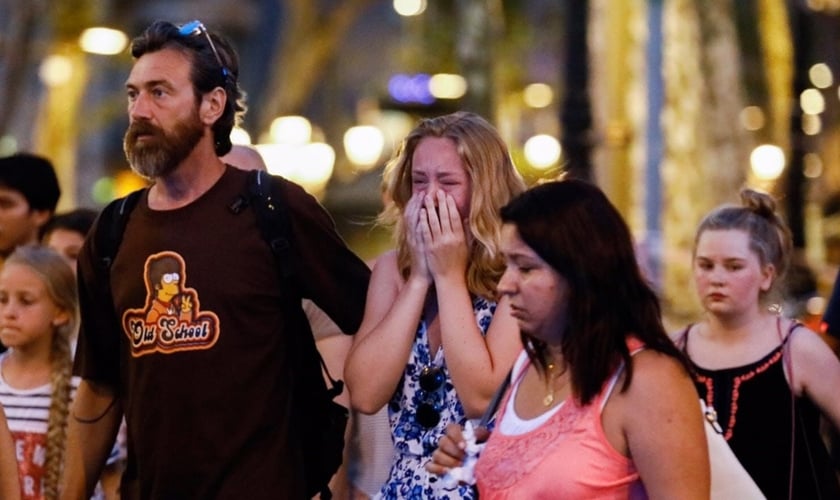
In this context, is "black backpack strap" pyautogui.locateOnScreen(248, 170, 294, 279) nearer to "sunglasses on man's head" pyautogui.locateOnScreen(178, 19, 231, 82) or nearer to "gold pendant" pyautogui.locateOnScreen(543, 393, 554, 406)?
"sunglasses on man's head" pyautogui.locateOnScreen(178, 19, 231, 82)

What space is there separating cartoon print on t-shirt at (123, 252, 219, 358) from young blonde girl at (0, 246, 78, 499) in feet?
5.78

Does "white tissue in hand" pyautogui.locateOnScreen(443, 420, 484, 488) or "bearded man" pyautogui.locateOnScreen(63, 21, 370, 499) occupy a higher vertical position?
"bearded man" pyautogui.locateOnScreen(63, 21, 370, 499)

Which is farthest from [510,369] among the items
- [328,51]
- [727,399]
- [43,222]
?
[328,51]

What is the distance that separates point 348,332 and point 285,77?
114ft

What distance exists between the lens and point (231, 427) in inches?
225

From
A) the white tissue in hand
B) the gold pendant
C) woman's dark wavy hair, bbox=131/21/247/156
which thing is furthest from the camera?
woman's dark wavy hair, bbox=131/21/247/156

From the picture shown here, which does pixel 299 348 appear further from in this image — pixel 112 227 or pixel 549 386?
pixel 549 386

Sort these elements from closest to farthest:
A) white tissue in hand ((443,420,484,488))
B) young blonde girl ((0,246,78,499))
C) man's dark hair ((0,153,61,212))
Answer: white tissue in hand ((443,420,484,488)) → young blonde girl ((0,246,78,499)) → man's dark hair ((0,153,61,212))

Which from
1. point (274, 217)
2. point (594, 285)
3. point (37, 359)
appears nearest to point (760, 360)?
point (274, 217)

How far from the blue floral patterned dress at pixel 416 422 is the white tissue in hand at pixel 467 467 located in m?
0.62

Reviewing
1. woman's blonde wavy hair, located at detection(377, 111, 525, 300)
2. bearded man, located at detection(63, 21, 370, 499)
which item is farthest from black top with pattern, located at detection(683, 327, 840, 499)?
bearded man, located at detection(63, 21, 370, 499)

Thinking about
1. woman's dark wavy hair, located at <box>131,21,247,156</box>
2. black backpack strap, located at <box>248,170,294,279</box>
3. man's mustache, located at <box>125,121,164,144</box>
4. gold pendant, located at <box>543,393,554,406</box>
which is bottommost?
gold pendant, located at <box>543,393,554,406</box>

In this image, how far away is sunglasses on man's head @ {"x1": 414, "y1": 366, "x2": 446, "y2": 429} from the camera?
5.88 m

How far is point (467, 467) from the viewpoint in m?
5.10
